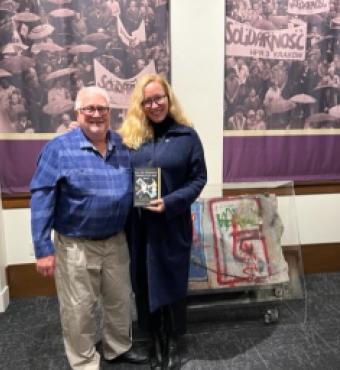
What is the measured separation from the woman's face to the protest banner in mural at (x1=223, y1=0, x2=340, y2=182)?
991 mm

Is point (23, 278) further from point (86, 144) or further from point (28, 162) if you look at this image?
point (86, 144)

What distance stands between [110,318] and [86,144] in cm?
88

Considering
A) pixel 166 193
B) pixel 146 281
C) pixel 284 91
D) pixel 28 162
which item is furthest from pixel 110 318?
pixel 284 91

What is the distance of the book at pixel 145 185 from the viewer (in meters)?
1.57

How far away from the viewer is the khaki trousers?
1608 mm

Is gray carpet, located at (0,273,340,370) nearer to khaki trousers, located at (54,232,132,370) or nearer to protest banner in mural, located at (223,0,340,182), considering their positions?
khaki trousers, located at (54,232,132,370)

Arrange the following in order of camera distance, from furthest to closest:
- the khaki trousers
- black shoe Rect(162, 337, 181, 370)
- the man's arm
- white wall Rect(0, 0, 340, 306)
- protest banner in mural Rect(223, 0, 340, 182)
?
1. protest banner in mural Rect(223, 0, 340, 182)
2. white wall Rect(0, 0, 340, 306)
3. black shoe Rect(162, 337, 181, 370)
4. the khaki trousers
5. the man's arm

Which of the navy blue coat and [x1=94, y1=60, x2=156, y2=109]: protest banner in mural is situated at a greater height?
[x1=94, y1=60, x2=156, y2=109]: protest banner in mural

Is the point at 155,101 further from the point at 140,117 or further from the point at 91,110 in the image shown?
the point at 91,110

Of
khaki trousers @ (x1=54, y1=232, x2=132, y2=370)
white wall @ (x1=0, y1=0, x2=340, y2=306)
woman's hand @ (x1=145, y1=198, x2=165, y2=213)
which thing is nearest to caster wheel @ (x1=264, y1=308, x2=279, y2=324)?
white wall @ (x1=0, y1=0, x2=340, y2=306)

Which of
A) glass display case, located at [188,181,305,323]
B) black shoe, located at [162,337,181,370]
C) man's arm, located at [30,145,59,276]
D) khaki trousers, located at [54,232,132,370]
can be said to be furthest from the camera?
glass display case, located at [188,181,305,323]

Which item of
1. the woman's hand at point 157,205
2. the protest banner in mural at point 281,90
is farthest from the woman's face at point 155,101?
the protest banner in mural at point 281,90

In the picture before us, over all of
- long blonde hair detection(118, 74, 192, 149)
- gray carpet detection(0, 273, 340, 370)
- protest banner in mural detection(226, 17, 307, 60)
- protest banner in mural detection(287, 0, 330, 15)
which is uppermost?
protest banner in mural detection(287, 0, 330, 15)

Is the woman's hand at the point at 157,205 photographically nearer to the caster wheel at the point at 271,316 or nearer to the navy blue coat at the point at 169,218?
the navy blue coat at the point at 169,218
